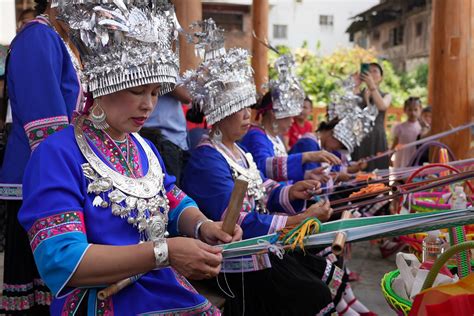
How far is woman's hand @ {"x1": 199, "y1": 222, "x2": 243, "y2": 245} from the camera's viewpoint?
1808 mm

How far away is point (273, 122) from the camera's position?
14.0ft

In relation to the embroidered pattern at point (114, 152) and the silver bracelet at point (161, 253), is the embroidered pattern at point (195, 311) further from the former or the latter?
the embroidered pattern at point (114, 152)

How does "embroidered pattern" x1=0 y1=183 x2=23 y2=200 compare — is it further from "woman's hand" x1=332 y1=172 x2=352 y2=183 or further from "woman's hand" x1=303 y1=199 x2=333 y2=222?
"woman's hand" x1=332 y1=172 x2=352 y2=183

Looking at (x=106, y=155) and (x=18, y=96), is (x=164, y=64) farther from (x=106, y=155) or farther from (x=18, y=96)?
(x=18, y=96)

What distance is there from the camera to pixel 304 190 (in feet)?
10.1

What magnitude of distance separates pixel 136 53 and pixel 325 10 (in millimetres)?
30817

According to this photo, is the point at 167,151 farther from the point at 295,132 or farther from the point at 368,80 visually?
the point at 295,132

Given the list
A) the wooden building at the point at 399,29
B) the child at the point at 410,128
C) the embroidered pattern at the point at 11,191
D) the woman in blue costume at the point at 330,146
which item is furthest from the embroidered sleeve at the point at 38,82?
the wooden building at the point at 399,29

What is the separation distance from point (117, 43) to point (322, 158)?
6.84 feet

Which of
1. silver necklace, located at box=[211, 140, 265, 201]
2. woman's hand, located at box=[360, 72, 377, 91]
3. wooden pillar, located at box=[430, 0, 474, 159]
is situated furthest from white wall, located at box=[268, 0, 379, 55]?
silver necklace, located at box=[211, 140, 265, 201]

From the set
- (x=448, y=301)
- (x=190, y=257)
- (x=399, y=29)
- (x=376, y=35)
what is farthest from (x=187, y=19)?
(x=376, y=35)

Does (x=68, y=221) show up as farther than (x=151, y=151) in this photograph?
No

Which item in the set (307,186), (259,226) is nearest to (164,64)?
(259,226)

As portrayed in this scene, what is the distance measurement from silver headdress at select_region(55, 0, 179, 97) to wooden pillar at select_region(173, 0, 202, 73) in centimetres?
274
